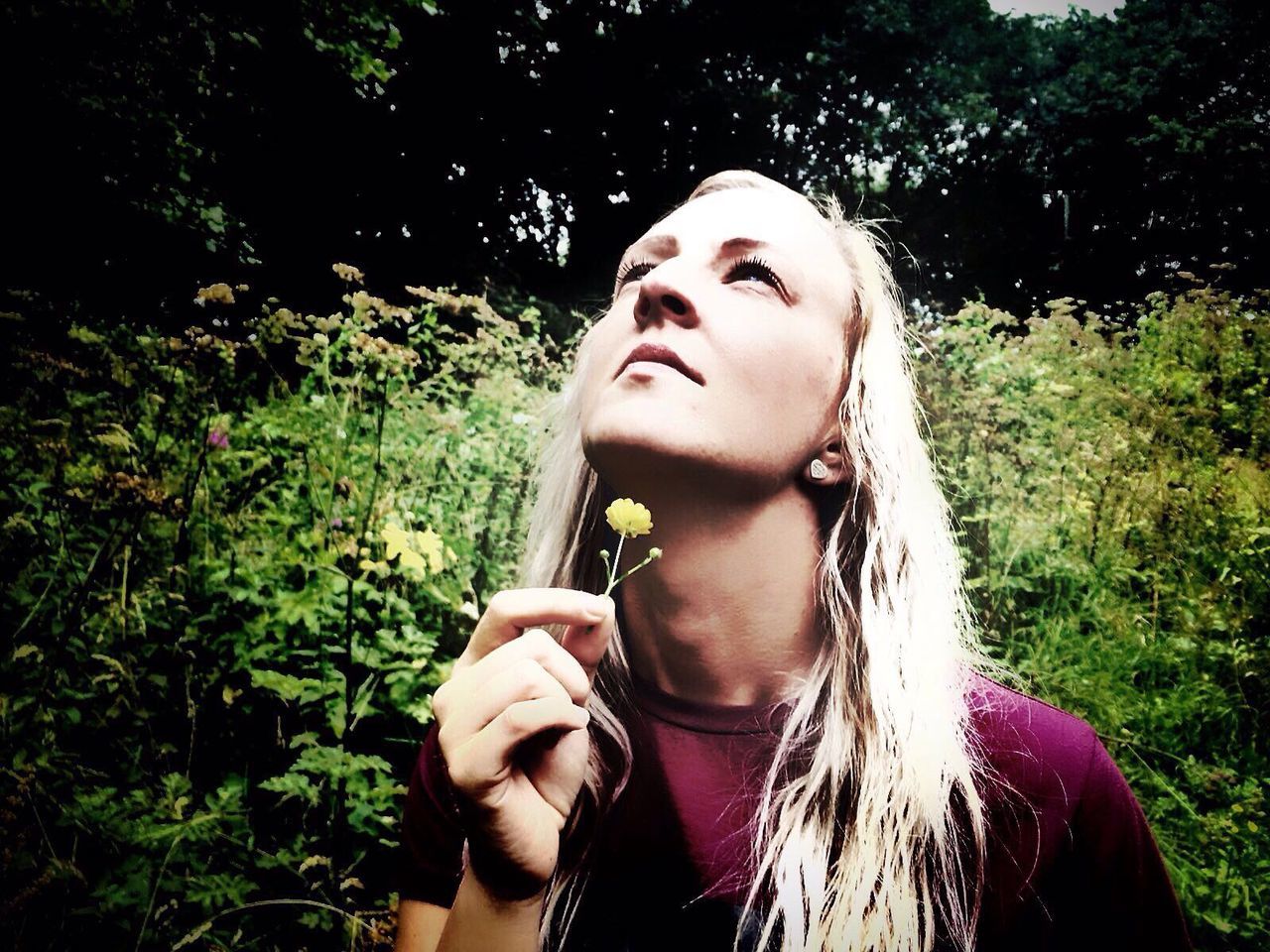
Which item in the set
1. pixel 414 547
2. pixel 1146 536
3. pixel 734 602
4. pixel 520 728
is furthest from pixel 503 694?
pixel 1146 536

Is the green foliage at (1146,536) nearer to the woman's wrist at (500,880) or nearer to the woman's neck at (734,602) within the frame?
the woman's neck at (734,602)

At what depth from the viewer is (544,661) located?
27.2 inches

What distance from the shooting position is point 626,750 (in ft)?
3.28

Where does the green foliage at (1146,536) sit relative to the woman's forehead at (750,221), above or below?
below

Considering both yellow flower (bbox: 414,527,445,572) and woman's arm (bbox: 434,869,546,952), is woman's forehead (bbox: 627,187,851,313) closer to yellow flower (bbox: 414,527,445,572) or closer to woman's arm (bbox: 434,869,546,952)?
yellow flower (bbox: 414,527,445,572)

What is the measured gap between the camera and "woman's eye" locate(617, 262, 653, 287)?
1108 millimetres

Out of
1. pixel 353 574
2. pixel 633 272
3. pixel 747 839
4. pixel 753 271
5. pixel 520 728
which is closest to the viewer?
pixel 520 728

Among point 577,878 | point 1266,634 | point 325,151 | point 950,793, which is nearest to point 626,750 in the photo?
point 577,878

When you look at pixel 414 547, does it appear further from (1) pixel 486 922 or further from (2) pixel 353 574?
→ (1) pixel 486 922

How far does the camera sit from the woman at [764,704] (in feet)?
2.50

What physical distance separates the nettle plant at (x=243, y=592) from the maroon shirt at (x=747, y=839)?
0.27m

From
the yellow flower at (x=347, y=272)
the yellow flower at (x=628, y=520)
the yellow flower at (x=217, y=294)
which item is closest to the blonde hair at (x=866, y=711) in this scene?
the yellow flower at (x=628, y=520)

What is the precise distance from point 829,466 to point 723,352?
272 millimetres

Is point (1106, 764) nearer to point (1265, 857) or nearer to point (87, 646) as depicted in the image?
point (1265, 857)
